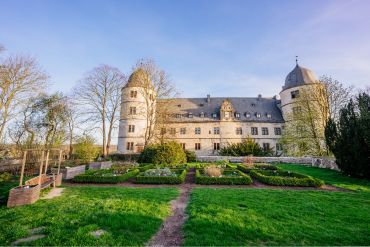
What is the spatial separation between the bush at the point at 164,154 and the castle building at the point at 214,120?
408 inches

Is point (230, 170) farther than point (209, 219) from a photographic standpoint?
Yes

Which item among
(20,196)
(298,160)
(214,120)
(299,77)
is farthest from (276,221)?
(299,77)

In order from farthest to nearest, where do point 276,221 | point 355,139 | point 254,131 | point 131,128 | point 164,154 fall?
point 254,131 → point 131,128 → point 164,154 → point 355,139 → point 276,221

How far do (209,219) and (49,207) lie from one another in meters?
5.30

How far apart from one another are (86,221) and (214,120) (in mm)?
30837

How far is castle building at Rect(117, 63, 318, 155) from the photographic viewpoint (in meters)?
31.0

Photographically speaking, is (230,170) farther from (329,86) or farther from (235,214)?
(329,86)

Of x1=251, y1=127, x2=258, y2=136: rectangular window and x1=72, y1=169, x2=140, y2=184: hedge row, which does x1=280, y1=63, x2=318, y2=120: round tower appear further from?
x1=72, y1=169, x2=140, y2=184: hedge row

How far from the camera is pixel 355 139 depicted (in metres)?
13.3

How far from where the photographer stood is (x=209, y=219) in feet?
16.9

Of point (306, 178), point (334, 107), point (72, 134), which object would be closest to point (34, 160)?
point (72, 134)

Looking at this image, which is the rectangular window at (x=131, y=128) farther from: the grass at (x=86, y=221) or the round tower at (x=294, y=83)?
the round tower at (x=294, y=83)

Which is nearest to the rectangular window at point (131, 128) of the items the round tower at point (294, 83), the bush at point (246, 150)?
the bush at point (246, 150)

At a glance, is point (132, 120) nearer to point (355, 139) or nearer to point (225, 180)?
point (225, 180)
